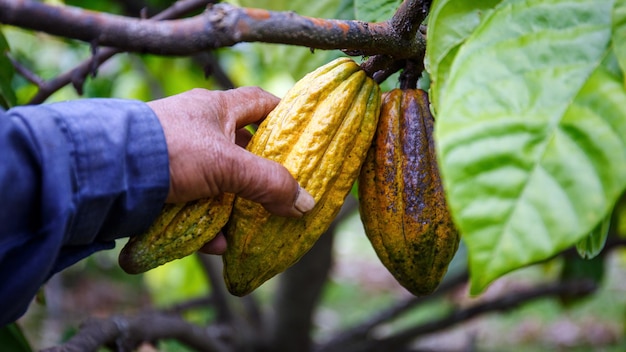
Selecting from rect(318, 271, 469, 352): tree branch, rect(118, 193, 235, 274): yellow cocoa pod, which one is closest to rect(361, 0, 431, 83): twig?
rect(118, 193, 235, 274): yellow cocoa pod

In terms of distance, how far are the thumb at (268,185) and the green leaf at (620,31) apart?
1.36ft

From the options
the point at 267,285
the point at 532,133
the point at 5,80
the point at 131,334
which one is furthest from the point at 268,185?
the point at 267,285

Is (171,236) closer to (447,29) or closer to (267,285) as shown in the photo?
(447,29)

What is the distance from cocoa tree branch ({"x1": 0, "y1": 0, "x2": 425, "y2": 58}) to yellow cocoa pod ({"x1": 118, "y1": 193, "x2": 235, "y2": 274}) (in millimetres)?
294

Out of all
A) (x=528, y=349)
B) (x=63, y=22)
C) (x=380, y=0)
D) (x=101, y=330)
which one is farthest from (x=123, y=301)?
(x=63, y=22)

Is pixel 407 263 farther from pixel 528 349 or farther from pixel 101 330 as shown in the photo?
pixel 528 349

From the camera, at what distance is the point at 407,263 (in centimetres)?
96

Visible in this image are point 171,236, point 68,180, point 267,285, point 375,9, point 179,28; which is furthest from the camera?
point 267,285

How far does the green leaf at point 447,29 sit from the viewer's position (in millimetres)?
820

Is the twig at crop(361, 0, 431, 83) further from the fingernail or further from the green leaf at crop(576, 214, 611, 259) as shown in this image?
the green leaf at crop(576, 214, 611, 259)

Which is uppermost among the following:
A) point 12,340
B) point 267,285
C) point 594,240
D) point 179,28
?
point 179,28

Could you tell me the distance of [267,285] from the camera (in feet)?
19.2

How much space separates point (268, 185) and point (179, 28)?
28cm

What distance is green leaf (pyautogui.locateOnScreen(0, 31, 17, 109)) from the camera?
4.28 feet
